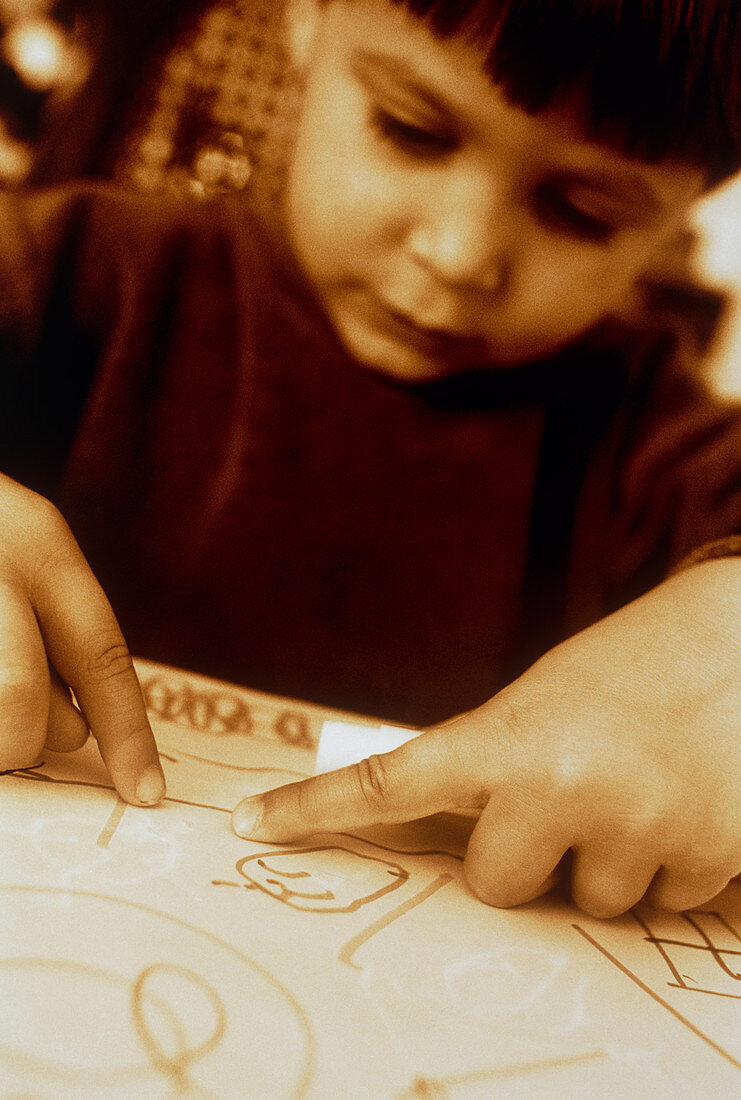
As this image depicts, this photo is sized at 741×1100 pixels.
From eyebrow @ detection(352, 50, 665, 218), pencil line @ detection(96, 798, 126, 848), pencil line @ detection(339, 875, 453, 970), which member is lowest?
pencil line @ detection(96, 798, 126, 848)

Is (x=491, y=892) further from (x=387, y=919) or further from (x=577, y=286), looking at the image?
(x=577, y=286)

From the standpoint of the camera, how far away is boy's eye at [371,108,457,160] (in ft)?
1.41

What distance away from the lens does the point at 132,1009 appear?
0.59 feet

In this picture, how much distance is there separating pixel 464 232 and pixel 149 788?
33cm

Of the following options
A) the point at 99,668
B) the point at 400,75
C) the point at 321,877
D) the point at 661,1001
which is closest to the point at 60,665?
the point at 99,668

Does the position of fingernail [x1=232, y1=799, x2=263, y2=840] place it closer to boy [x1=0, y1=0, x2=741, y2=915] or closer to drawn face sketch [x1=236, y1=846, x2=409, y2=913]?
drawn face sketch [x1=236, y1=846, x2=409, y2=913]

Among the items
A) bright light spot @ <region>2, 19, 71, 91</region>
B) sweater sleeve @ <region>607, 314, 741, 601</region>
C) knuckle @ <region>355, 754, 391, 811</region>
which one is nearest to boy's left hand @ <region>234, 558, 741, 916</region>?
knuckle @ <region>355, 754, 391, 811</region>

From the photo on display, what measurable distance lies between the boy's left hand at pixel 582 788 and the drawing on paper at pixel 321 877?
0.03 feet

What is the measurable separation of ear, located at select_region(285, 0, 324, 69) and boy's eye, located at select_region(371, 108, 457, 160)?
7cm

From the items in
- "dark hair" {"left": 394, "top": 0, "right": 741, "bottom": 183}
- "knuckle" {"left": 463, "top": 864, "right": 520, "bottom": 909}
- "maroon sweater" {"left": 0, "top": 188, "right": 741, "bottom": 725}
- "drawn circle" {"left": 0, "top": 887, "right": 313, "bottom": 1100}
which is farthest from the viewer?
"maroon sweater" {"left": 0, "top": 188, "right": 741, "bottom": 725}

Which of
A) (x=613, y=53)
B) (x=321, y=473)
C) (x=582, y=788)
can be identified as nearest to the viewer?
(x=582, y=788)

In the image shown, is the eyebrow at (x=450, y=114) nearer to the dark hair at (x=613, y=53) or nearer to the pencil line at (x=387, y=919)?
the dark hair at (x=613, y=53)

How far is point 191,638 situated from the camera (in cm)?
52

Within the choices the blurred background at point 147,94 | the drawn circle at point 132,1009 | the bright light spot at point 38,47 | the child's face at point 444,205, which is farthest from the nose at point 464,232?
the drawn circle at point 132,1009
